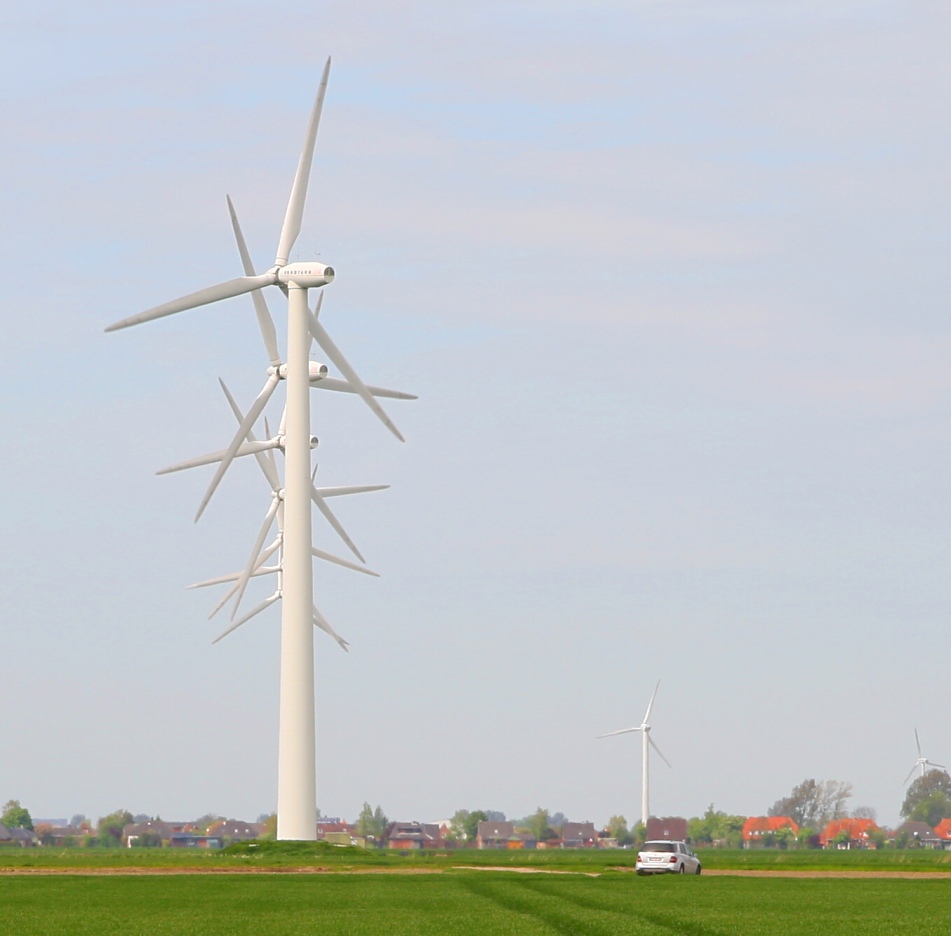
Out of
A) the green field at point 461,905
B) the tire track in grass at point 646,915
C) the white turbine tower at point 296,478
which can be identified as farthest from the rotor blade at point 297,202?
the tire track in grass at point 646,915

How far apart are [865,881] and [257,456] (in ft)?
155

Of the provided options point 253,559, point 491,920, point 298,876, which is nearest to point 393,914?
point 491,920

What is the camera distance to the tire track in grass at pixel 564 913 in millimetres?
38500

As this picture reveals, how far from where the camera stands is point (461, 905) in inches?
1948

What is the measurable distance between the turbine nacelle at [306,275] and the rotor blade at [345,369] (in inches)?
74.7

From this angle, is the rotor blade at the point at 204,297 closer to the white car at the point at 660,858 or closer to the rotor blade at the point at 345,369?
the rotor blade at the point at 345,369

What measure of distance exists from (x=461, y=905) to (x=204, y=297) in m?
48.0

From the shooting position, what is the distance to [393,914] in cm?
4506

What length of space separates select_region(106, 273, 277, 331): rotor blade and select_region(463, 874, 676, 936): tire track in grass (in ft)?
111

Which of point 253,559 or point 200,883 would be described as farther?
point 253,559

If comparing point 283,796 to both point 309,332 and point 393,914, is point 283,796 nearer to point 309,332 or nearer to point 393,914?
point 309,332

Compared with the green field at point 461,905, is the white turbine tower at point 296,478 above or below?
above

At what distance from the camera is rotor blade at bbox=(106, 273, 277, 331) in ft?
270

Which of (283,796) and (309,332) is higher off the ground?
(309,332)
